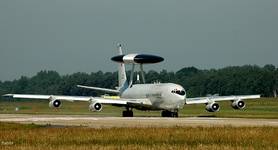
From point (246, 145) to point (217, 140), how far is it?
9.73ft

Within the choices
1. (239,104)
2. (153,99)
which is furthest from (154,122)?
(239,104)

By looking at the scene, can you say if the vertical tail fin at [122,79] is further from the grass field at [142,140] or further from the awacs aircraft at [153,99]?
the grass field at [142,140]

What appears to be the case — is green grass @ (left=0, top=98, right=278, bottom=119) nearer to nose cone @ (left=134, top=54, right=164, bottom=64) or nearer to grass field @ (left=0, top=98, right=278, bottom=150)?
nose cone @ (left=134, top=54, right=164, bottom=64)

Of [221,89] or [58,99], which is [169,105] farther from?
[221,89]

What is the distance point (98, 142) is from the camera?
3294 cm

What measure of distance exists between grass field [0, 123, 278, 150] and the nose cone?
132ft

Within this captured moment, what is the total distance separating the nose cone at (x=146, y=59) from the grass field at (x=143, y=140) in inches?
1578

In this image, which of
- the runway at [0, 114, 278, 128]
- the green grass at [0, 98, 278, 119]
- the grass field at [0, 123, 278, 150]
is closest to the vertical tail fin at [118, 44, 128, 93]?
the green grass at [0, 98, 278, 119]

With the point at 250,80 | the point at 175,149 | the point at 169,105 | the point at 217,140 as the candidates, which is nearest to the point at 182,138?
the point at 217,140

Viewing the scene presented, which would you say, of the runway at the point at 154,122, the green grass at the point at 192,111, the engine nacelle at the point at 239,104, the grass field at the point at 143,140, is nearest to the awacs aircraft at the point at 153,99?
the engine nacelle at the point at 239,104

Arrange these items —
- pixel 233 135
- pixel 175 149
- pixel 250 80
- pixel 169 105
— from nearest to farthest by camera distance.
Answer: pixel 175 149 < pixel 233 135 < pixel 169 105 < pixel 250 80

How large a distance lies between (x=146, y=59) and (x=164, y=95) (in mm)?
5240

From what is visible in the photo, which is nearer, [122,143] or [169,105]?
[122,143]

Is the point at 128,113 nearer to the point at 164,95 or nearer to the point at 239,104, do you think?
the point at 164,95
